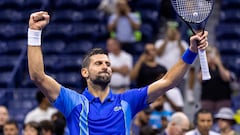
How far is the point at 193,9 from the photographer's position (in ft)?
21.9

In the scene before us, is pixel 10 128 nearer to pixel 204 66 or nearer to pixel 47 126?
pixel 47 126

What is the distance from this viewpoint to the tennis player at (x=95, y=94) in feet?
21.5

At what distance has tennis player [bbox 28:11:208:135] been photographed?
21.5ft

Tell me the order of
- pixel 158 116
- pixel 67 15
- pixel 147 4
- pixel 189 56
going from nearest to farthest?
pixel 189 56 < pixel 158 116 < pixel 147 4 < pixel 67 15

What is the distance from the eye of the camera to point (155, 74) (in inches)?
491

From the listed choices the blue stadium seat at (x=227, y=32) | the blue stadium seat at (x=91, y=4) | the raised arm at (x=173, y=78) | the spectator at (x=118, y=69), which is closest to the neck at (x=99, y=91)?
the raised arm at (x=173, y=78)

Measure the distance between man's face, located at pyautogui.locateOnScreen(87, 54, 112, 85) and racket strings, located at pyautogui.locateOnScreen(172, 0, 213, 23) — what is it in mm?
716

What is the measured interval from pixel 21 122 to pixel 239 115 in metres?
3.43

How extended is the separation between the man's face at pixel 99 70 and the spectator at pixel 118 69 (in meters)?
5.87

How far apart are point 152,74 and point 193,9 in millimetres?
5852

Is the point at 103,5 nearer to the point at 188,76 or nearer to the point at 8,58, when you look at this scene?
the point at 8,58

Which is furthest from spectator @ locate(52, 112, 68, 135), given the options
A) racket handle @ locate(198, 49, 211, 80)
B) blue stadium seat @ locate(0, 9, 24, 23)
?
blue stadium seat @ locate(0, 9, 24, 23)

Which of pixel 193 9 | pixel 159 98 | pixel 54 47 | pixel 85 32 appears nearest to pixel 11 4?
pixel 54 47

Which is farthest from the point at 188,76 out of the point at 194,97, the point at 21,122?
the point at 21,122
